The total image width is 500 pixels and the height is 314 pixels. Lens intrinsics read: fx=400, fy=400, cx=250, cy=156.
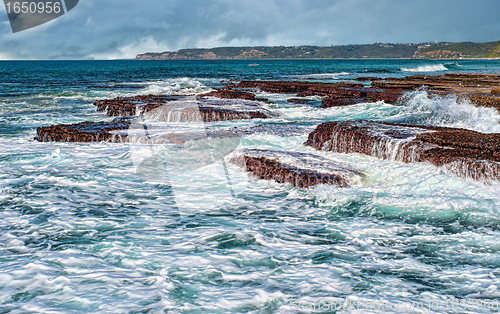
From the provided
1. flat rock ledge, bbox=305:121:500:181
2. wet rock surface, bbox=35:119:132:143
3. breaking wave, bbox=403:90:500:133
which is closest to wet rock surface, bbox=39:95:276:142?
wet rock surface, bbox=35:119:132:143

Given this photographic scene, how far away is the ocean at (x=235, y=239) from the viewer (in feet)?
12.6

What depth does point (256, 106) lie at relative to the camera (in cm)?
1873

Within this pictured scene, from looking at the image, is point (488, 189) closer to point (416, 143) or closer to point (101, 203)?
point (416, 143)

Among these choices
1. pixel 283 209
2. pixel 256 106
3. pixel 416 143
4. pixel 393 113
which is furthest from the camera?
pixel 256 106

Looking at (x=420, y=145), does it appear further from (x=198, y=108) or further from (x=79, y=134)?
(x=198, y=108)

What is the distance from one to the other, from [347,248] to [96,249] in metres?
3.07

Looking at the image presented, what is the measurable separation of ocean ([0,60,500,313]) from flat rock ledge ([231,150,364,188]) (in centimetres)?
19

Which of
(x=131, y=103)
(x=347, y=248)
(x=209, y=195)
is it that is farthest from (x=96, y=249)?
(x=131, y=103)

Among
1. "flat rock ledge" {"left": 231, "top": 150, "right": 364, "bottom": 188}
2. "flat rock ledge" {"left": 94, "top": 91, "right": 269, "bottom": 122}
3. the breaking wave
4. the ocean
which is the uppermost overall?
"flat rock ledge" {"left": 94, "top": 91, "right": 269, "bottom": 122}

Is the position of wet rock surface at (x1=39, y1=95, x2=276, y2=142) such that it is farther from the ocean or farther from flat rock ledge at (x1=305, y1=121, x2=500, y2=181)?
flat rock ledge at (x1=305, y1=121, x2=500, y2=181)

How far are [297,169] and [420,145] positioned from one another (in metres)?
2.74

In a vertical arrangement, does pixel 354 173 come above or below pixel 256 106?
below

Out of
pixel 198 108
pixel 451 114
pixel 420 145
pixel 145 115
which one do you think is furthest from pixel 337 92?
pixel 420 145

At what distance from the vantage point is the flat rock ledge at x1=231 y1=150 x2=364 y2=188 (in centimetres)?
721
